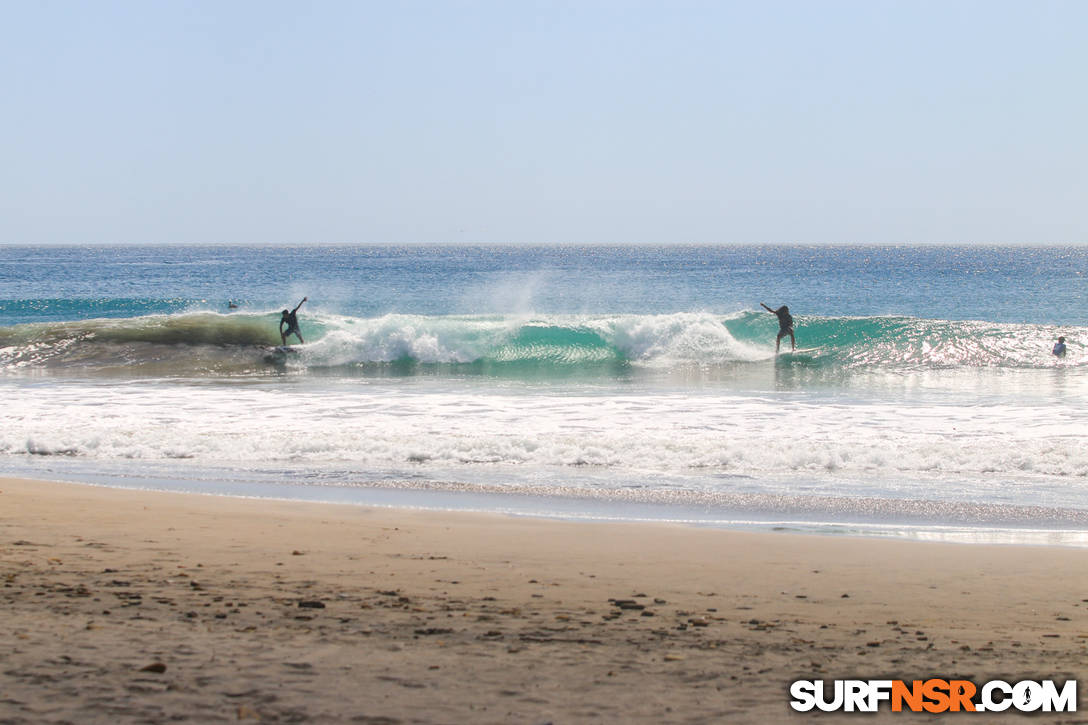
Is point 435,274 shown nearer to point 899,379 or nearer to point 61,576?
point 899,379

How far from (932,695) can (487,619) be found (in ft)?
6.71

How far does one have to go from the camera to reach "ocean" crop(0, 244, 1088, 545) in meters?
9.52

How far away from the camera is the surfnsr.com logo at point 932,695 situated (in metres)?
3.83

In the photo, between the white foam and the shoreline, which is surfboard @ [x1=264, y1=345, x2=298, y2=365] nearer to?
the white foam

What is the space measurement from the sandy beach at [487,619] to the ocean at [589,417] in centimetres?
161

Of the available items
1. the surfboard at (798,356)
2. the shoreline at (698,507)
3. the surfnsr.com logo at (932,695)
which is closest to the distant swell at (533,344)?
the surfboard at (798,356)

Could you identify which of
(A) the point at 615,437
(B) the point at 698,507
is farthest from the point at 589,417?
(B) the point at 698,507

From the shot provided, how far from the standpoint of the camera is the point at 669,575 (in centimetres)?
617

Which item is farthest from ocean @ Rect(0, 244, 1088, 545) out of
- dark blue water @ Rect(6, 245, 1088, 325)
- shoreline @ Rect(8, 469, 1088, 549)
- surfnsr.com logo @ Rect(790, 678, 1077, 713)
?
dark blue water @ Rect(6, 245, 1088, 325)

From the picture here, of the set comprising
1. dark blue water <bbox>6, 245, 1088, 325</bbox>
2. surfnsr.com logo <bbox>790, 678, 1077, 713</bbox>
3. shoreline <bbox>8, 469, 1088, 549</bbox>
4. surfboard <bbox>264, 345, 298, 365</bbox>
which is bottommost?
shoreline <bbox>8, 469, 1088, 549</bbox>

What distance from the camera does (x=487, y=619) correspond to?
16.3 feet

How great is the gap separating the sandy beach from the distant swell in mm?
16938

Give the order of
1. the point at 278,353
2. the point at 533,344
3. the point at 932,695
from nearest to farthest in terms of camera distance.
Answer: the point at 932,695 < the point at 278,353 < the point at 533,344

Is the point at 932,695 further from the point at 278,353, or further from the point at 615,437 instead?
the point at 278,353
